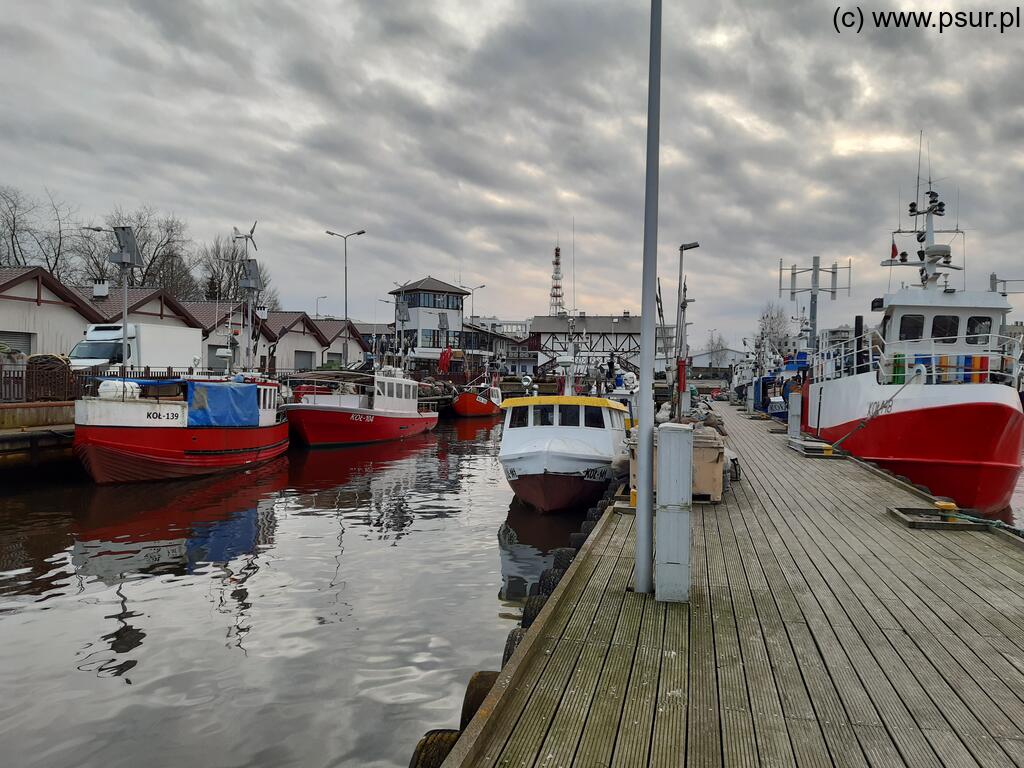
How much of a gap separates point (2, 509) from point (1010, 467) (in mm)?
23202

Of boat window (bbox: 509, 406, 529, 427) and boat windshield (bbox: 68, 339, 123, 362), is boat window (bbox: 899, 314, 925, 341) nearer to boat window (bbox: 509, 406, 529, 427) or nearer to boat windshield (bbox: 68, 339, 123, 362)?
boat window (bbox: 509, 406, 529, 427)

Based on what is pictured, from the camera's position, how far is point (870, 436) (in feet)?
53.9

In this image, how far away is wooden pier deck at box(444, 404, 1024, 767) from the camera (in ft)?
12.7

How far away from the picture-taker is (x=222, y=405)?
74.4ft

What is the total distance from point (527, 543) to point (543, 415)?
3.63m

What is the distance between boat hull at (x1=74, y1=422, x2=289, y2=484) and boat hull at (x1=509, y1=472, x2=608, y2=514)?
451 inches

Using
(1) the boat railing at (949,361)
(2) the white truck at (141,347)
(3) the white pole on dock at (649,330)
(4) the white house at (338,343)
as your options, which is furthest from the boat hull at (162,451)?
(4) the white house at (338,343)

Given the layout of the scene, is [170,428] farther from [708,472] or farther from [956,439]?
[956,439]

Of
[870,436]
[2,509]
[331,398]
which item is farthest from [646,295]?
[331,398]

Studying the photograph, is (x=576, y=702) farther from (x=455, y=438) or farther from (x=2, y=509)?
(x=455, y=438)

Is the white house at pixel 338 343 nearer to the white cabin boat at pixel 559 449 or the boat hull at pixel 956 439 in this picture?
the white cabin boat at pixel 559 449

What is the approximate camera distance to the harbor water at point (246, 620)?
6.58 m

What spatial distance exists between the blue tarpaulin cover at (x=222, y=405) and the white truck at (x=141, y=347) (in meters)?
3.77

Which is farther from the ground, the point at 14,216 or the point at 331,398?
the point at 14,216
